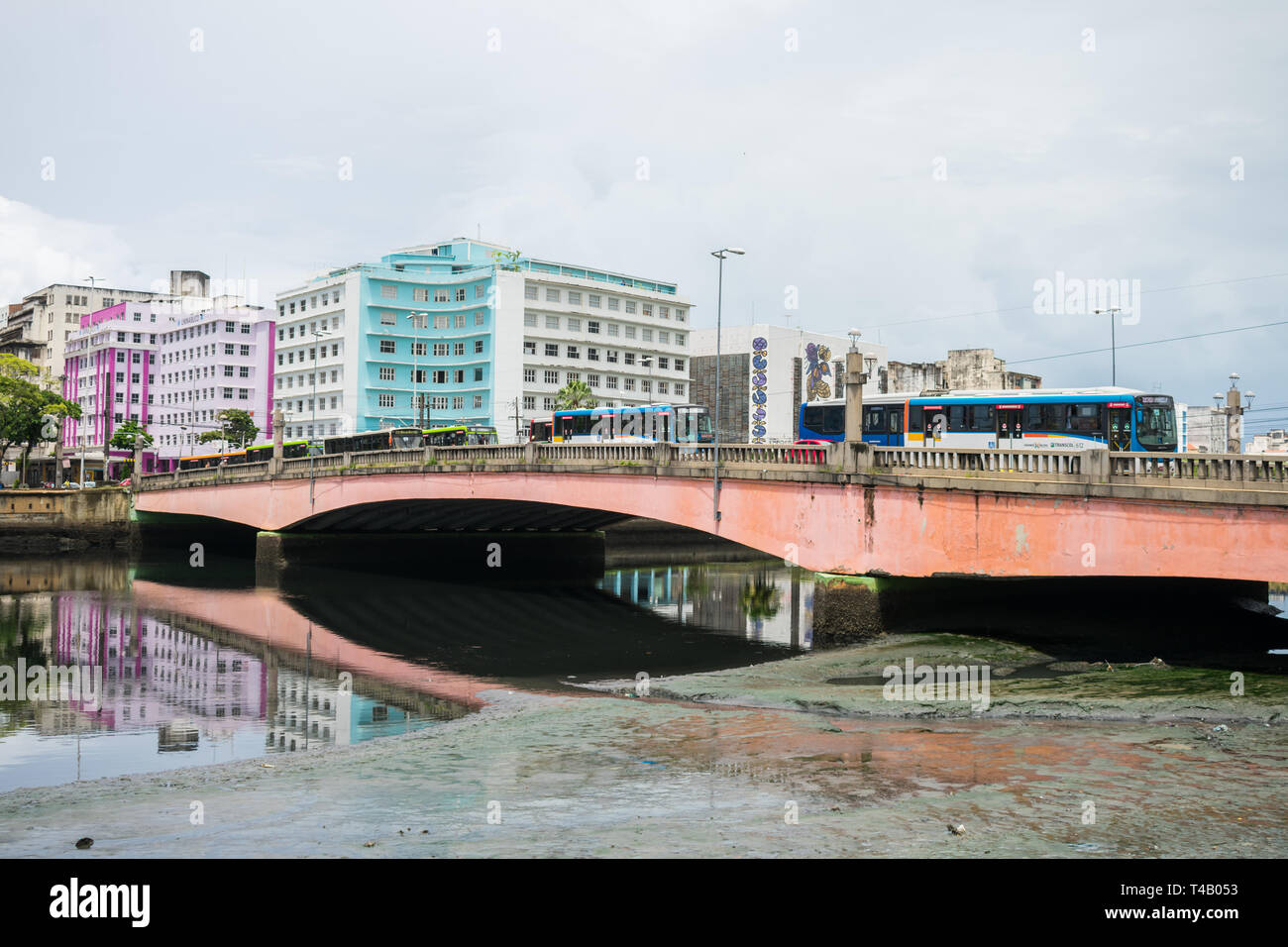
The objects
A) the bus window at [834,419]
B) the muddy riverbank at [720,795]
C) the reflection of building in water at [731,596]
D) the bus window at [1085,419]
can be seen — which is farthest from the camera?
the bus window at [834,419]

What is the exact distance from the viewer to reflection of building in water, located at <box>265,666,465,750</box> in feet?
60.8

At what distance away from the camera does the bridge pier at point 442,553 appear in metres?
53.5

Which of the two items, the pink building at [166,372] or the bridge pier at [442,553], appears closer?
the bridge pier at [442,553]

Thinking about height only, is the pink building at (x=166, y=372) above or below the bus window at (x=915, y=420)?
above

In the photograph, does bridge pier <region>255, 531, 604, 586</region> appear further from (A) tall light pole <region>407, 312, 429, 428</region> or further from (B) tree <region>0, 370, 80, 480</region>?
(B) tree <region>0, 370, 80, 480</region>

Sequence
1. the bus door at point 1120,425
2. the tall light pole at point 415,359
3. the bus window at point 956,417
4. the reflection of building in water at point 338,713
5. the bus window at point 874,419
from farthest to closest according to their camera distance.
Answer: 1. the tall light pole at point 415,359
2. the bus window at point 874,419
3. the bus window at point 956,417
4. the bus door at point 1120,425
5. the reflection of building in water at point 338,713

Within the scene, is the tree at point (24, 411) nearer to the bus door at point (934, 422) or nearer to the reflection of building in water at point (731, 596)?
the reflection of building in water at point (731, 596)

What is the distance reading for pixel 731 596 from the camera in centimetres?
4350

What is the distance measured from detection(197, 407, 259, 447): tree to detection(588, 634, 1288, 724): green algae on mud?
255ft

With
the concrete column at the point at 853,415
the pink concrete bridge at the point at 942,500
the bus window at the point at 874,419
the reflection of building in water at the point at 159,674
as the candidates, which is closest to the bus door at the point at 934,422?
the bus window at the point at 874,419

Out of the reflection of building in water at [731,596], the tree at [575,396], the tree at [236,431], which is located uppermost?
the tree at [575,396]
